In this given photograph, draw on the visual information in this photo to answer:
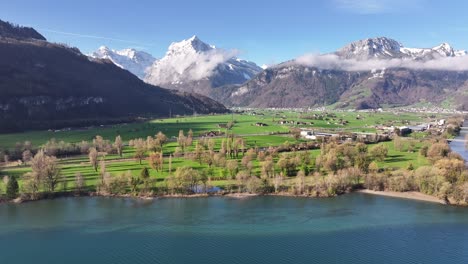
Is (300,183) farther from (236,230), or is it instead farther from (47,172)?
(47,172)

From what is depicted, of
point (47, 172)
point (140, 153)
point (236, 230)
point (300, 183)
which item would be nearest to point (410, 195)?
point (300, 183)

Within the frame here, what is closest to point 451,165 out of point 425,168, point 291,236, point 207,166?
point 425,168

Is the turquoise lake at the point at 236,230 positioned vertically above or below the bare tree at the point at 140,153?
below

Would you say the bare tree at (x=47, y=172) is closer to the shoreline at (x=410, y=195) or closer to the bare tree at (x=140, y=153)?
the bare tree at (x=140, y=153)

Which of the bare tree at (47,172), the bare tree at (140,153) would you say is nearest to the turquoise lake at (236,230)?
the bare tree at (47,172)

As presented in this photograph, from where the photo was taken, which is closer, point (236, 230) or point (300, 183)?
point (236, 230)

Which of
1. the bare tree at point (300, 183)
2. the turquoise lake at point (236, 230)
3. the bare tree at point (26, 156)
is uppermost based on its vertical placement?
the bare tree at point (26, 156)

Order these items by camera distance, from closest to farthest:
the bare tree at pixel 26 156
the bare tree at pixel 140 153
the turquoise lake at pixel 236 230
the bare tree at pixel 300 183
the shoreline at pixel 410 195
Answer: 1. the turquoise lake at pixel 236 230
2. the shoreline at pixel 410 195
3. the bare tree at pixel 300 183
4. the bare tree at pixel 26 156
5. the bare tree at pixel 140 153

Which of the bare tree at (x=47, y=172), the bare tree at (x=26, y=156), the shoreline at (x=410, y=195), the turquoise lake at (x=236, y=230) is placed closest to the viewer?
the turquoise lake at (x=236, y=230)
